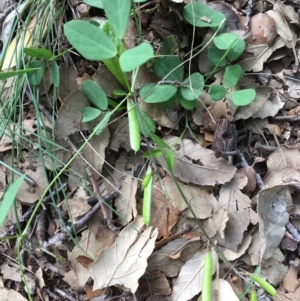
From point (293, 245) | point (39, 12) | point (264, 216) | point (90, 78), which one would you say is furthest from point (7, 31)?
point (293, 245)

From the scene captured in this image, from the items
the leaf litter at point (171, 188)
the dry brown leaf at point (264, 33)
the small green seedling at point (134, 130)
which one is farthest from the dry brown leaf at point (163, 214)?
the dry brown leaf at point (264, 33)

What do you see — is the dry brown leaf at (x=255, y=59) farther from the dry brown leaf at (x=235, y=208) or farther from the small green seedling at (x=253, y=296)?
the small green seedling at (x=253, y=296)

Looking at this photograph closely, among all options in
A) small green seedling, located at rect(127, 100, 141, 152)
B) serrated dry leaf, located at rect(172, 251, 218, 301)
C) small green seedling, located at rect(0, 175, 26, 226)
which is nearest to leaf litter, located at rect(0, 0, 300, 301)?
serrated dry leaf, located at rect(172, 251, 218, 301)

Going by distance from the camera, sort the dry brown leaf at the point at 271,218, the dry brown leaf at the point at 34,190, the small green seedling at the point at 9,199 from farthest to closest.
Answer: the dry brown leaf at the point at 34,190 < the dry brown leaf at the point at 271,218 < the small green seedling at the point at 9,199

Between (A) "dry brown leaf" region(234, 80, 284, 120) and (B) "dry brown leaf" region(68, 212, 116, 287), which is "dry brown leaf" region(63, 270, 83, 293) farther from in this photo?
(A) "dry brown leaf" region(234, 80, 284, 120)

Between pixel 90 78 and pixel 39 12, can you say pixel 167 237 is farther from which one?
pixel 39 12

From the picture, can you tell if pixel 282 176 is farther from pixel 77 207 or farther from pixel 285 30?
pixel 77 207

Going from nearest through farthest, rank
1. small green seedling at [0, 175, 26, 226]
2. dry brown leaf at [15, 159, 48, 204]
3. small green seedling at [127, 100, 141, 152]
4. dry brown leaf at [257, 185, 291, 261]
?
small green seedling at [0, 175, 26, 226], small green seedling at [127, 100, 141, 152], dry brown leaf at [257, 185, 291, 261], dry brown leaf at [15, 159, 48, 204]

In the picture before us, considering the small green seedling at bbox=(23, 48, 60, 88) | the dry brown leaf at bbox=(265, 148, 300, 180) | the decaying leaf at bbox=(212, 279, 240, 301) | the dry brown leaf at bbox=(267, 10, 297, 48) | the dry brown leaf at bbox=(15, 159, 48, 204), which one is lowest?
the decaying leaf at bbox=(212, 279, 240, 301)
